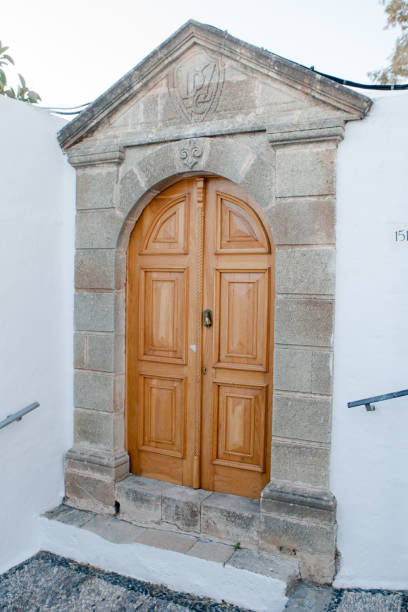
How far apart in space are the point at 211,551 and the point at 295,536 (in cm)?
57

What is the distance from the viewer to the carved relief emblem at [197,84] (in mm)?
3625

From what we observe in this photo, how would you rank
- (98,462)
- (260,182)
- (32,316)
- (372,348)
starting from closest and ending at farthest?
(372,348) → (260,182) → (32,316) → (98,462)

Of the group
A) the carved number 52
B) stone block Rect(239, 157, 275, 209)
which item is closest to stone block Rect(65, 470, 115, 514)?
stone block Rect(239, 157, 275, 209)

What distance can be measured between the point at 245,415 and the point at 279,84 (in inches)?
85.6

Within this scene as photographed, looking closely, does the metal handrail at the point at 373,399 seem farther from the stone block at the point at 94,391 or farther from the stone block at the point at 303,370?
the stone block at the point at 94,391

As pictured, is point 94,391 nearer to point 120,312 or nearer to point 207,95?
point 120,312

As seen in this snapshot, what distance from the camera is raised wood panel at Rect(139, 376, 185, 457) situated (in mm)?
3998

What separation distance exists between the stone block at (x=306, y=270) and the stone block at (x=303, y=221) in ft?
0.22

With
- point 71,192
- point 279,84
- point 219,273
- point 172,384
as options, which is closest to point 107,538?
point 172,384

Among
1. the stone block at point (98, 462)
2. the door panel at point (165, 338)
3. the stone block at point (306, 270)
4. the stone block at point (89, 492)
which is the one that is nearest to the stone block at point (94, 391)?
the door panel at point (165, 338)

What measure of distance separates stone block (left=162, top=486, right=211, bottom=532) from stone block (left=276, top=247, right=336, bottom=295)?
1565mm

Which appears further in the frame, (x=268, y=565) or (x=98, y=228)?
(x=98, y=228)

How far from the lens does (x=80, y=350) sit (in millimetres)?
4207

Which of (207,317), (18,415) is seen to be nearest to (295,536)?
(207,317)
